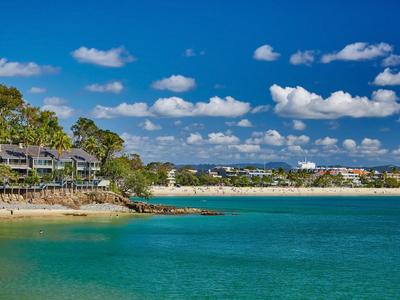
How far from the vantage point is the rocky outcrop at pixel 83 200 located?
8562cm

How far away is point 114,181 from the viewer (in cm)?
11006

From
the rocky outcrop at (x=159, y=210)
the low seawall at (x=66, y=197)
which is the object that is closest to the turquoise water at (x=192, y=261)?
the low seawall at (x=66, y=197)

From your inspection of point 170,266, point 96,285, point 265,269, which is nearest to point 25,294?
point 96,285

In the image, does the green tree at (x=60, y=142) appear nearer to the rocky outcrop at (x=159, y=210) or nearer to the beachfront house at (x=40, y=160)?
the beachfront house at (x=40, y=160)

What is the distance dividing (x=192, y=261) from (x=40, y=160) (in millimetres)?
58340

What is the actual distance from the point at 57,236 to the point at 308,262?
26.5 m

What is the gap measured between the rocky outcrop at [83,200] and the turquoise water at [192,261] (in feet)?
44.7

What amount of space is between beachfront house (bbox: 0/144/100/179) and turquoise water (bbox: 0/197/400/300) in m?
25.5

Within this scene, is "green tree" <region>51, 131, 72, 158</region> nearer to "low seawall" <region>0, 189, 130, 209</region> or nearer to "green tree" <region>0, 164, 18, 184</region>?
"low seawall" <region>0, 189, 130, 209</region>

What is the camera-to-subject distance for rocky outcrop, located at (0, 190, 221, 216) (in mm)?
85625

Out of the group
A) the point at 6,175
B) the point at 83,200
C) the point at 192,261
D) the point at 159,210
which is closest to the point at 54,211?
the point at 83,200

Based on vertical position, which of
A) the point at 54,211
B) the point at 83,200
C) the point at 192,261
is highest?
the point at 83,200

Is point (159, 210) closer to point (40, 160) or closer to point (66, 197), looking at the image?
point (66, 197)

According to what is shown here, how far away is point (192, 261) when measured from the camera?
152 feet
